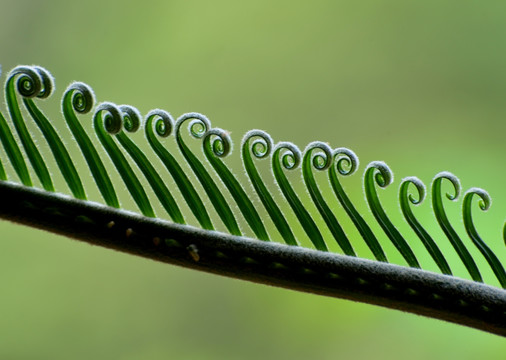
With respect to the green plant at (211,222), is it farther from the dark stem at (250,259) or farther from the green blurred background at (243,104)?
the green blurred background at (243,104)

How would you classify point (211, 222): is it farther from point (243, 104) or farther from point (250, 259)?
point (243, 104)

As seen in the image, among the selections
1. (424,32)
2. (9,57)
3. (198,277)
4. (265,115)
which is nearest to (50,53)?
(9,57)

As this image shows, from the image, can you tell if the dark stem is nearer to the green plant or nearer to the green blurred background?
the green plant

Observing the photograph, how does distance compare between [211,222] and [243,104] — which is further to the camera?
[243,104]

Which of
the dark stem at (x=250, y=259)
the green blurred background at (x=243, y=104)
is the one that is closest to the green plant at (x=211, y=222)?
the dark stem at (x=250, y=259)

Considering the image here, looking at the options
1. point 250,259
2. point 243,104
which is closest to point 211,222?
point 250,259

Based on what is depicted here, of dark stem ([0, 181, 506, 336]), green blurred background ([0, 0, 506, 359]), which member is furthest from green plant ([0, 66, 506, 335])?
green blurred background ([0, 0, 506, 359])
